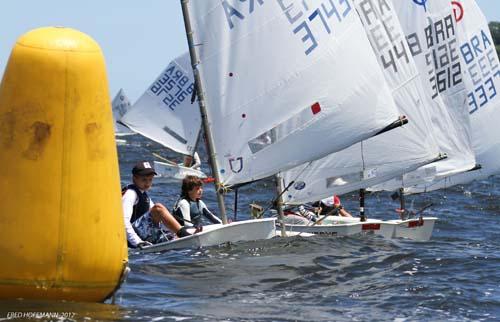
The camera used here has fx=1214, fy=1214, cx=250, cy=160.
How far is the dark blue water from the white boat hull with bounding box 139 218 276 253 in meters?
0.08

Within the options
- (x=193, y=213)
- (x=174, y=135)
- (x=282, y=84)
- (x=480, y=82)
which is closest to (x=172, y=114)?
(x=174, y=135)

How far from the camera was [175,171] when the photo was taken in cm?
2647

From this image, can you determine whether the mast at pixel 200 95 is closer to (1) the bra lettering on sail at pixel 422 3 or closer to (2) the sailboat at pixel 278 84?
(2) the sailboat at pixel 278 84

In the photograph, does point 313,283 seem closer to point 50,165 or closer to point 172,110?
point 50,165

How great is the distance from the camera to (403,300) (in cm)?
939

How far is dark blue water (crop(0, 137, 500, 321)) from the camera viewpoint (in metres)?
8.25

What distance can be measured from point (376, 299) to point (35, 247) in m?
3.22

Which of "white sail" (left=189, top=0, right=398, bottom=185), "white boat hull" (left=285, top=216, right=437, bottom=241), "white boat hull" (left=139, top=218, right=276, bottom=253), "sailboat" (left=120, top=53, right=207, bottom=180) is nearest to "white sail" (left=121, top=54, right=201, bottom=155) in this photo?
"sailboat" (left=120, top=53, right=207, bottom=180)

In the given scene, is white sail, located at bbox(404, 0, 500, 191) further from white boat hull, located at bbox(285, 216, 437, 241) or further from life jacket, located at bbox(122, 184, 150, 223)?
life jacket, located at bbox(122, 184, 150, 223)

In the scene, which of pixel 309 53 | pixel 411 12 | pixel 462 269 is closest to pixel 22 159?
pixel 462 269

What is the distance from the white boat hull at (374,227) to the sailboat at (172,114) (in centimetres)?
1065

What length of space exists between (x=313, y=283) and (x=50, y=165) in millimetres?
3669

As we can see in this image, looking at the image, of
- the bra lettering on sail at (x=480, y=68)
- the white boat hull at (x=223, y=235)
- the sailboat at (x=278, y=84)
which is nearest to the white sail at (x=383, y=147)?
the sailboat at (x=278, y=84)

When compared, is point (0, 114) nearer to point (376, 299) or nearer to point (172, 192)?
point (376, 299)
